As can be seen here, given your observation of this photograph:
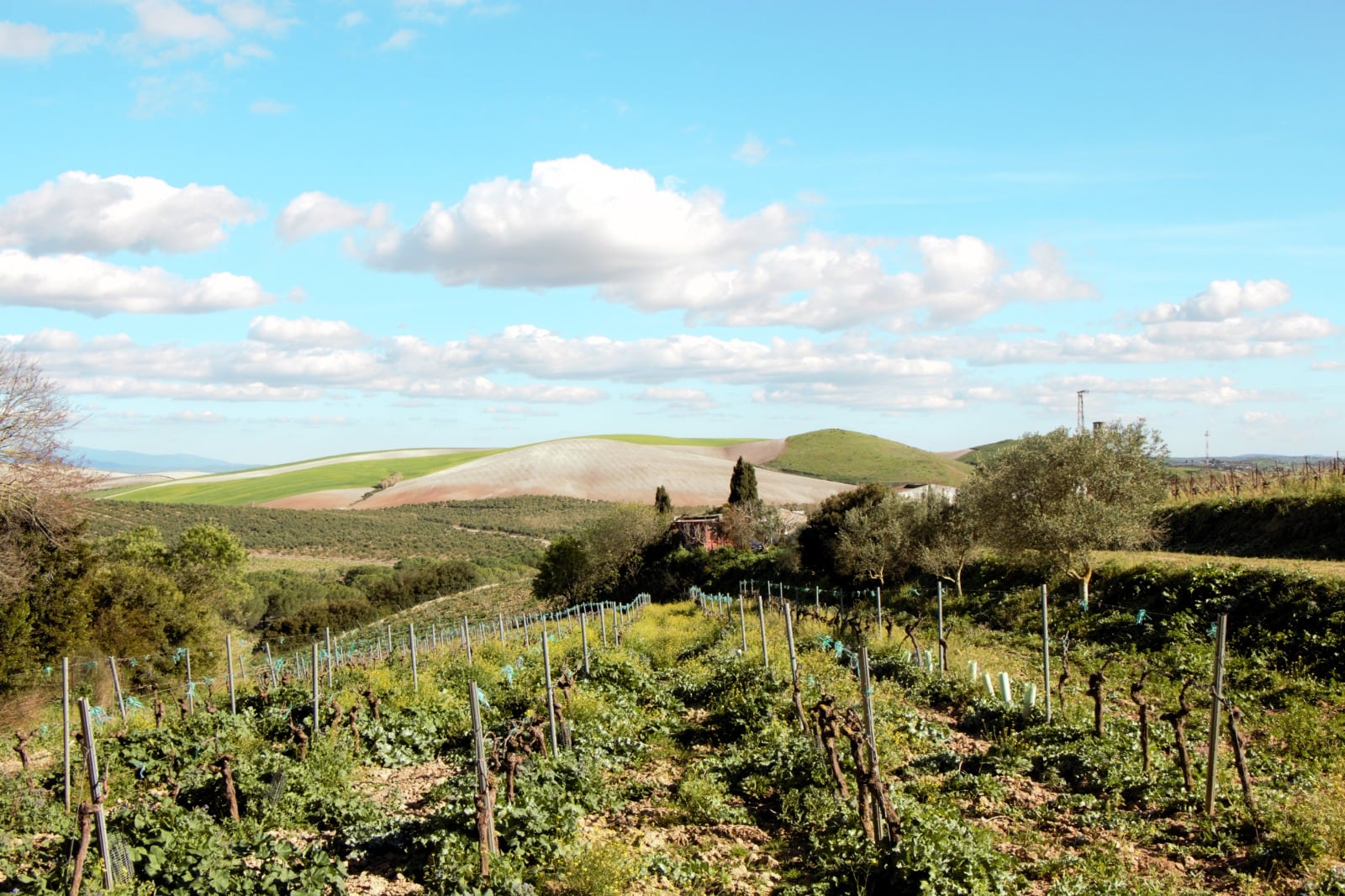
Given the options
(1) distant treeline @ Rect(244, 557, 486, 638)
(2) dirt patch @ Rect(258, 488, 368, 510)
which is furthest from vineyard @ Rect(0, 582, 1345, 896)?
(2) dirt patch @ Rect(258, 488, 368, 510)

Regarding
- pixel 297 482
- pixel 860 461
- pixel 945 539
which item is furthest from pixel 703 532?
pixel 297 482

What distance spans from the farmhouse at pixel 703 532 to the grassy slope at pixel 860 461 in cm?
6274

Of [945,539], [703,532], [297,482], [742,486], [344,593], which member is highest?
[742,486]

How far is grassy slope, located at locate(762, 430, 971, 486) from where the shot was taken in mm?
122250

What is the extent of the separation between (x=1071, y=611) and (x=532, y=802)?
19.4 metres

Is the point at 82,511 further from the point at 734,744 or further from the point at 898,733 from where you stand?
the point at 898,733

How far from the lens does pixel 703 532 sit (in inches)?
2180

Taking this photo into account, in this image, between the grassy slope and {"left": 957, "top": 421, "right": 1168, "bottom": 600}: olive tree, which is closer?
{"left": 957, "top": 421, "right": 1168, "bottom": 600}: olive tree

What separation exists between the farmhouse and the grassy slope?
6274 cm

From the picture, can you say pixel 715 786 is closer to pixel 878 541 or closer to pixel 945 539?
pixel 945 539

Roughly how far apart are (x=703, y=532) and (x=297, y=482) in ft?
349

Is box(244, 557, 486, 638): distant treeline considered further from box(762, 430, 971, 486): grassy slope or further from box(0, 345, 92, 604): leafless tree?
box(762, 430, 971, 486): grassy slope

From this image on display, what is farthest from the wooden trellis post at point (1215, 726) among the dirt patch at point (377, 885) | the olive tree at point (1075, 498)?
the olive tree at point (1075, 498)

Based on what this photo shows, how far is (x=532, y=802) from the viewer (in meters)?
8.98
